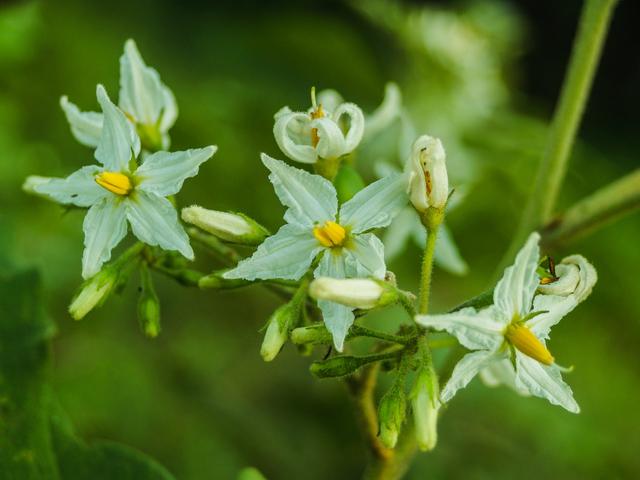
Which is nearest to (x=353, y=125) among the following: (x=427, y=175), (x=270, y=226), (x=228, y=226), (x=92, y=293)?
(x=427, y=175)

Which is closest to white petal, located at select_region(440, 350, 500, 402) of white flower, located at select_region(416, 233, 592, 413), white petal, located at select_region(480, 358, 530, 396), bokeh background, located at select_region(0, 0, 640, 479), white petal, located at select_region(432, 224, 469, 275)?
white flower, located at select_region(416, 233, 592, 413)

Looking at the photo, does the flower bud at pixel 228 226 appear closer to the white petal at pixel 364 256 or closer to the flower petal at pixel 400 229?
the white petal at pixel 364 256

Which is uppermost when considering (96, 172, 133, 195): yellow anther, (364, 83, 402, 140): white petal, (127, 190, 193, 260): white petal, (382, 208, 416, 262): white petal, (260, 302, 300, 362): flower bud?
(96, 172, 133, 195): yellow anther

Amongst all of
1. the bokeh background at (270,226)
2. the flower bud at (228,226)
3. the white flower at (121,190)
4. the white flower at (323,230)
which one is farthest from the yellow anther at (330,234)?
the bokeh background at (270,226)

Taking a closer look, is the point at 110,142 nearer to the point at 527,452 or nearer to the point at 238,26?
the point at 527,452

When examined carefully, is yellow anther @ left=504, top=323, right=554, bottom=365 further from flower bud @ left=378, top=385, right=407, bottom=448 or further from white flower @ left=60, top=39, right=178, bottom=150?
white flower @ left=60, top=39, right=178, bottom=150

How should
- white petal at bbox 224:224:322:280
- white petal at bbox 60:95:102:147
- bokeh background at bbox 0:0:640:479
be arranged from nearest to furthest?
white petal at bbox 224:224:322:280
white petal at bbox 60:95:102:147
bokeh background at bbox 0:0:640:479
